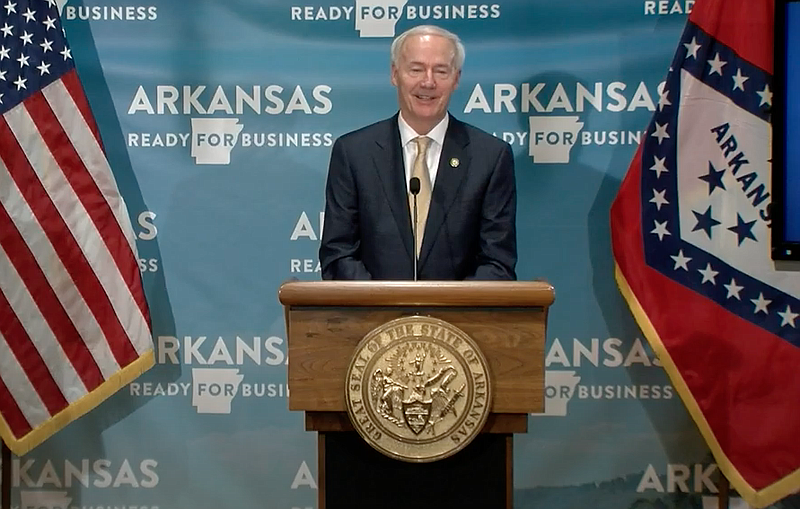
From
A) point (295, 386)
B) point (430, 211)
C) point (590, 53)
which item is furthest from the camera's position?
point (590, 53)

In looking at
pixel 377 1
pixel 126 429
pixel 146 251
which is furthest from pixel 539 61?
pixel 126 429

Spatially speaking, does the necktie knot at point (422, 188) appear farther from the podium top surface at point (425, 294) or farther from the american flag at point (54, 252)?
the american flag at point (54, 252)

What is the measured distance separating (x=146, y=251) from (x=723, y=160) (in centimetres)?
198

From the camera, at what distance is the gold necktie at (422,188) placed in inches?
76.5

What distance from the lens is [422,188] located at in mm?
1965

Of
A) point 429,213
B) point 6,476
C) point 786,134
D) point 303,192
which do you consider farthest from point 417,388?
point 6,476

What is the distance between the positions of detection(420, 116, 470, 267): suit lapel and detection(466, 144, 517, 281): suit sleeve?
87mm

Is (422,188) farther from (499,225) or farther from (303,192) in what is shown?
(303,192)

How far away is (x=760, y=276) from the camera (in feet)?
7.93

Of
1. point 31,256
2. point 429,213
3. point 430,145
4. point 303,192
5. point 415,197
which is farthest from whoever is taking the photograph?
point 303,192

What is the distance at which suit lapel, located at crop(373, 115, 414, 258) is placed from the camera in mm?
1915

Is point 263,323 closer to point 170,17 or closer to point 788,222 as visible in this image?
point 170,17

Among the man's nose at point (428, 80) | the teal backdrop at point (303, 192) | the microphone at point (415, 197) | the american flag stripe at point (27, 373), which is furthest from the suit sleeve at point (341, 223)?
the american flag stripe at point (27, 373)

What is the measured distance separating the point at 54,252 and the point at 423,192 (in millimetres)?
1346
